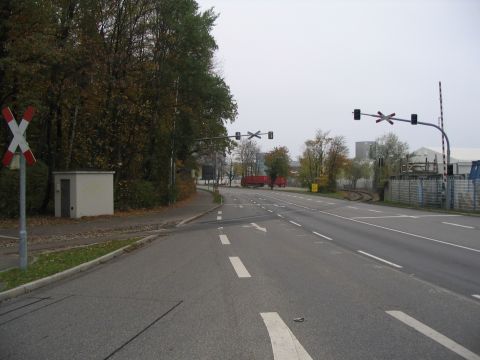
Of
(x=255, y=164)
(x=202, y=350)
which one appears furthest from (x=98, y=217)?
(x=255, y=164)

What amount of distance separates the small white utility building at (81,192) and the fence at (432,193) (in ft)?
78.6

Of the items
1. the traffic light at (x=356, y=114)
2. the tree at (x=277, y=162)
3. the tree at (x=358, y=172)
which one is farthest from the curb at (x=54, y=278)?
the tree at (x=358, y=172)

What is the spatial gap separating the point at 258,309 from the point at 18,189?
18316 mm

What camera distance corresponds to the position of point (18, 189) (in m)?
Result: 21.5

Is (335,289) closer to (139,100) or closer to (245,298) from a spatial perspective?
(245,298)

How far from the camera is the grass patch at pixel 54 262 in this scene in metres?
8.38

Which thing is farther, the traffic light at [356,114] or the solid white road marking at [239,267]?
the traffic light at [356,114]

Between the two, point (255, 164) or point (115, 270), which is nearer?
point (115, 270)

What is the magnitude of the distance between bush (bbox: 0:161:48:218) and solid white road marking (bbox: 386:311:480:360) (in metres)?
19.6

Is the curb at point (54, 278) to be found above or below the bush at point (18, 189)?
below

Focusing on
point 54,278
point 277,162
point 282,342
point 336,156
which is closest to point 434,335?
point 282,342

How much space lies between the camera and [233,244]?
14516 millimetres

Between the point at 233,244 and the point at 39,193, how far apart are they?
1374 centimetres

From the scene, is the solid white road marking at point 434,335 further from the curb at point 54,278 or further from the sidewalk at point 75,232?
the sidewalk at point 75,232
